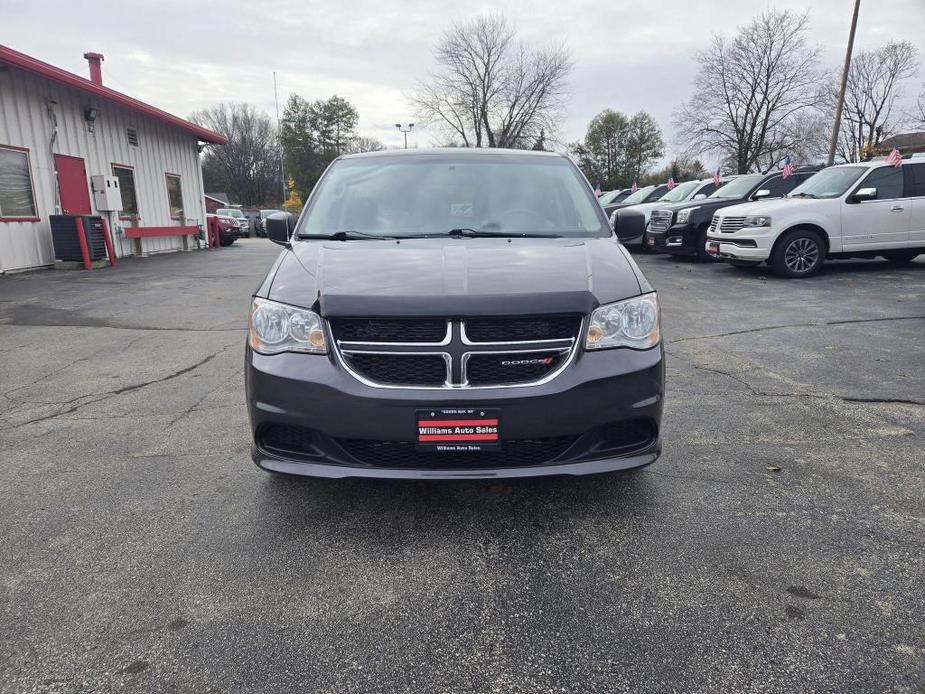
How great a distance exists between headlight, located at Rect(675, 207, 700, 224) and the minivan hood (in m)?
11.1

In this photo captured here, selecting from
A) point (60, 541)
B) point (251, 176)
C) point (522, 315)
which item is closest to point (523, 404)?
point (522, 315)

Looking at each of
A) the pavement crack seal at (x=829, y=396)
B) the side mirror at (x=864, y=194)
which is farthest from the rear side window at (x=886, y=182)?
the pavement crack seal at (x=829, y=396)

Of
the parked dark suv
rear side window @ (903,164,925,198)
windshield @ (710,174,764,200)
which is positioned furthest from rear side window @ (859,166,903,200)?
the parked dark suv

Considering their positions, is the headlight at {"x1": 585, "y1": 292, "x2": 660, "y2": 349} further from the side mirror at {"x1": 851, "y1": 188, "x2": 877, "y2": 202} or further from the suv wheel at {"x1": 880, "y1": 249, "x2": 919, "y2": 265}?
the suv wheel at {"x1": 880, "y1": 249, "x2": 919, "y2": 265}

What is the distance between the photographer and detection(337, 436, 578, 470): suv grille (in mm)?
2539

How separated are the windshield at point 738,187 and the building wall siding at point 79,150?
48.0 feet

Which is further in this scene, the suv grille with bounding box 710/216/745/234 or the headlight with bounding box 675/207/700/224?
the headlight with bounding box 675/207/700/224

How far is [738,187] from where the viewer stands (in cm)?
1382

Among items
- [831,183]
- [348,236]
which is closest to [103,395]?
[348,236]

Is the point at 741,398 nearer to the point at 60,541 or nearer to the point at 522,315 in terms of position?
the point at 522,315

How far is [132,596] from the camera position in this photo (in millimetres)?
2301

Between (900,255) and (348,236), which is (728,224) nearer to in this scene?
(900,255)

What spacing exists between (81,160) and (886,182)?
1692 centimetres

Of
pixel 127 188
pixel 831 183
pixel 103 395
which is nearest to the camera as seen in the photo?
pixel 103 395
